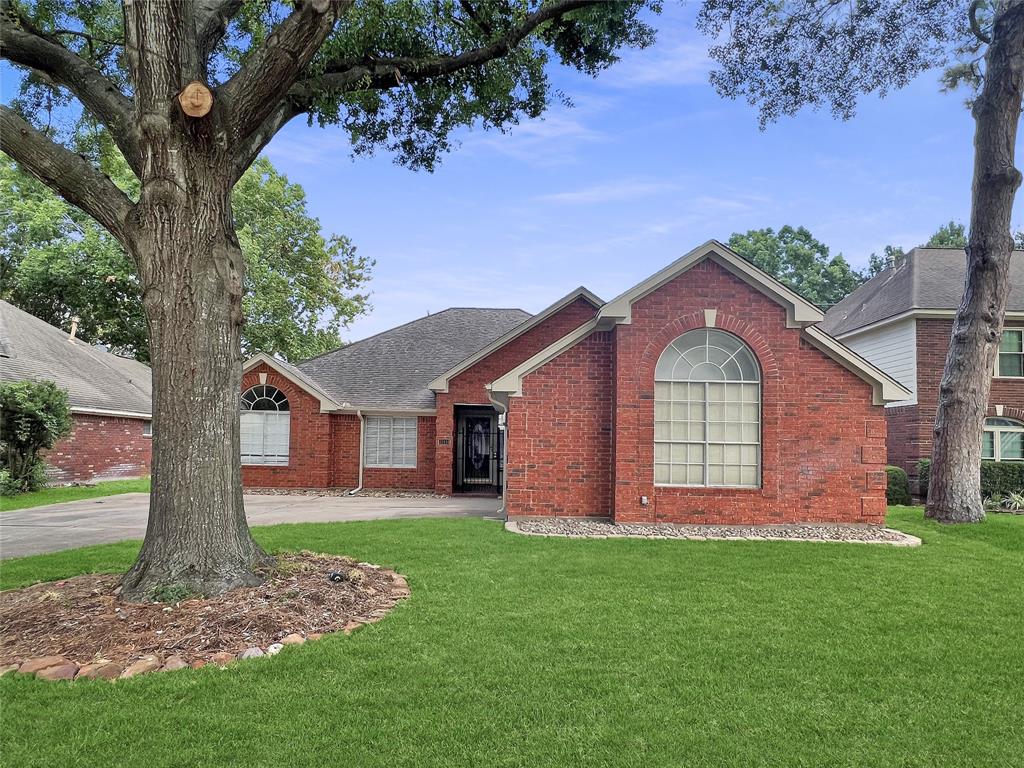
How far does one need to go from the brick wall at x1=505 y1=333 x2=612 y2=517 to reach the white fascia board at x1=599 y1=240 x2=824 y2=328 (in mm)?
1708

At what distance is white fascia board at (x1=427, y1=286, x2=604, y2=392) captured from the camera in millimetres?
15914

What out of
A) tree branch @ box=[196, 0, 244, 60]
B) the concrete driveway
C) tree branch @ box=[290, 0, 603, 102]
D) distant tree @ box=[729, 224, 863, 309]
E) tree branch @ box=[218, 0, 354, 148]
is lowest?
the concrete driveway

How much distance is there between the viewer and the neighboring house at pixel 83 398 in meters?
18.5

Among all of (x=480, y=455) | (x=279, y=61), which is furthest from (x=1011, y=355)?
(x=279, y=61)

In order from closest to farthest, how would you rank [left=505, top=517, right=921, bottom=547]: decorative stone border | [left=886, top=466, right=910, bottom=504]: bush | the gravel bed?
1. [left=505, top=517, right=921, bottom=547]: decorative stone border
2. [left=886, top=466, right=910, bottom=504]: bush
3. the gravel bed

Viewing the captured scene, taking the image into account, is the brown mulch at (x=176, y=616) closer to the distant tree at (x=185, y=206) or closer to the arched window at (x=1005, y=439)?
the distant tree at (x=185, y=206)

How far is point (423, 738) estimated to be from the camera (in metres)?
3.30

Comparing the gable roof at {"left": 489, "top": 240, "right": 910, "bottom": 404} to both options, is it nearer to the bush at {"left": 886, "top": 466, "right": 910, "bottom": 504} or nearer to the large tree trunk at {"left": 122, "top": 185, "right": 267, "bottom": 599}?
the bush at {"left": 886, "top": 466, "right": 910, "bottom": 504}

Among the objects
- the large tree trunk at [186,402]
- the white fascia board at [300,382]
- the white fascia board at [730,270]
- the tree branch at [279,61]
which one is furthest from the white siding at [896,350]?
the large tree trunk at [186,402]

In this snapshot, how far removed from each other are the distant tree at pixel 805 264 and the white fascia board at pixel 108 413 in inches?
1526

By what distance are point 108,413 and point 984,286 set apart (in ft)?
80.4

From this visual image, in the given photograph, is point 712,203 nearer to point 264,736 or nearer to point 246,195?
point 264,736

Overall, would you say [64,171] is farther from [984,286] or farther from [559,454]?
[984,286]

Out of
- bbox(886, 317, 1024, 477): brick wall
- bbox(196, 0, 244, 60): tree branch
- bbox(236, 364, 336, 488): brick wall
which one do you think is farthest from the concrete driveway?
bbox(886, 317, 1024, 477): brick wall
